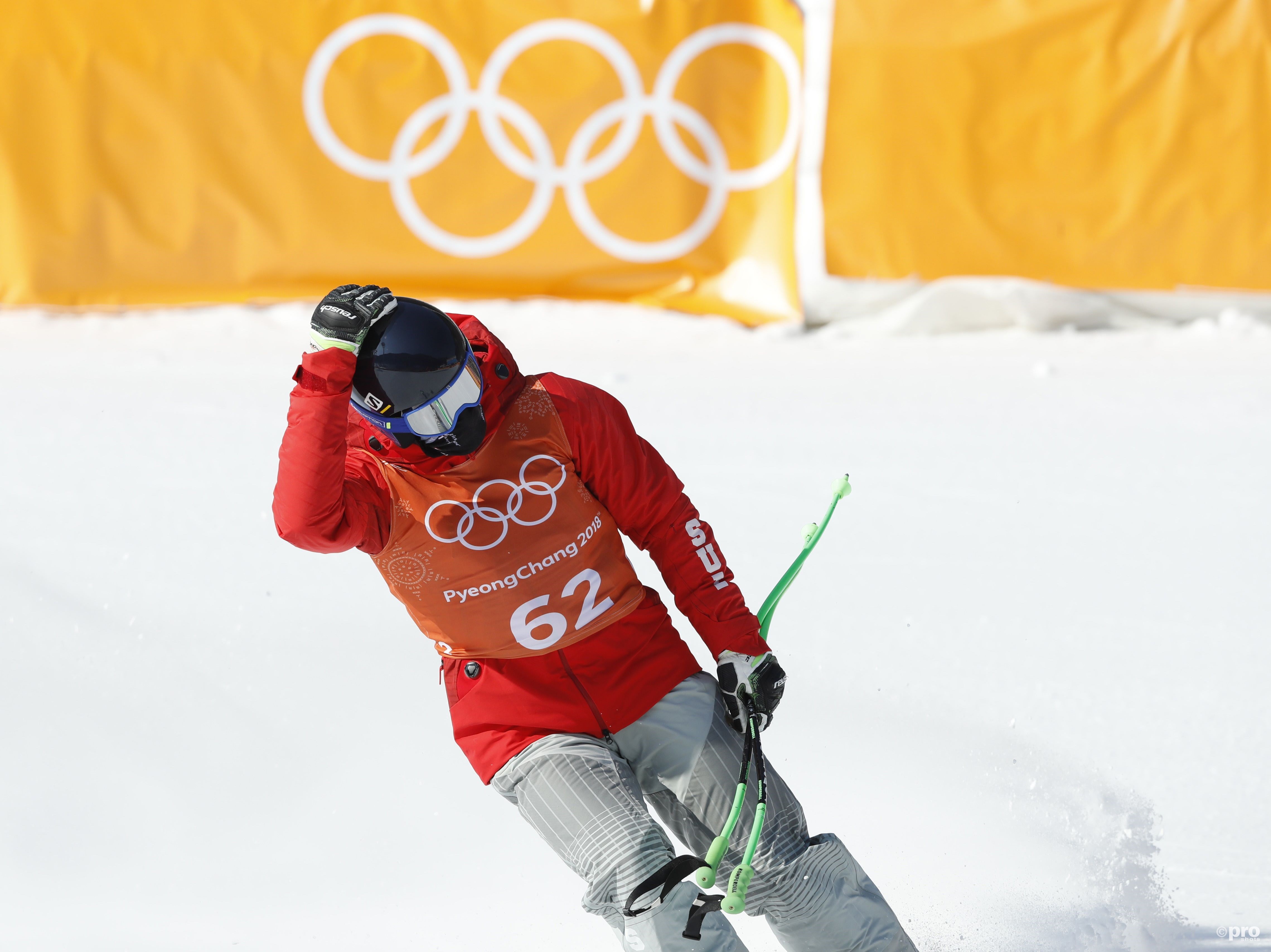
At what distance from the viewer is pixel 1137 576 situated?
446cm

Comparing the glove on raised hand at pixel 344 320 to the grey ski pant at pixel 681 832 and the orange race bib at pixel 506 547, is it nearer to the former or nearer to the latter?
the orange race bib at pixel 506 547

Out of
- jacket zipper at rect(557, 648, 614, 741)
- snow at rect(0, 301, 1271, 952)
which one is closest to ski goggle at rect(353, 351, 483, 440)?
jacket zipper at rect(557, 648, 614, 741)

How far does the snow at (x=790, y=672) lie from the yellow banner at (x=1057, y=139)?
2.47 feet

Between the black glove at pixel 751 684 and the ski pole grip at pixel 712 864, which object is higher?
the black glove at pixel 751 684

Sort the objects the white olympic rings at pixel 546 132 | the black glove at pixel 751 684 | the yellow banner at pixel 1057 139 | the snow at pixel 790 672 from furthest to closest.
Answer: the white olympic rings at pixel 546 132 → the yellow banner at pixel 1057 139 → the snow at pixel 790 672 → the black glove at pixel 751 684

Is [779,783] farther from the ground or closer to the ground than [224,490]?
farther from the ground

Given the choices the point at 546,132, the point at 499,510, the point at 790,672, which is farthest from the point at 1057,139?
the point at 499,510

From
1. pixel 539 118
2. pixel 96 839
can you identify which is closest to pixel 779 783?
pixel 96 839

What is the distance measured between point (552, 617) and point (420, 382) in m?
0.57

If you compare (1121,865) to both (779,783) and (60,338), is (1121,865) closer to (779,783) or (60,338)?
(779,783)

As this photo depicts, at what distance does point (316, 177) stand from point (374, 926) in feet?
13.8

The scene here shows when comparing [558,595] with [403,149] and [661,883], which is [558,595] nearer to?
[661,883]

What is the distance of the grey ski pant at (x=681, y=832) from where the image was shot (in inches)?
95.1

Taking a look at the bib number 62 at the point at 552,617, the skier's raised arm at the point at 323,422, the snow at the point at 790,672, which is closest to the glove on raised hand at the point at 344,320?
the skier's raised arm at the point at 323,422
